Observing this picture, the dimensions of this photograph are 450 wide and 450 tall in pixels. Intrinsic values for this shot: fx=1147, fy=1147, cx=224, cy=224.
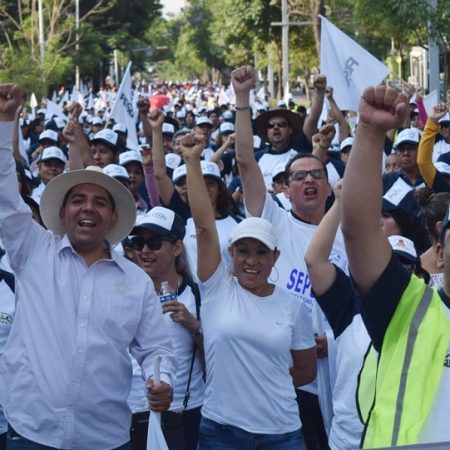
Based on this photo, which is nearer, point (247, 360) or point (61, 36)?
point (247, 360)

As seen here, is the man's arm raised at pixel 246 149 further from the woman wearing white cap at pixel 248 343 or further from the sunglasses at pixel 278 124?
the sunglasses at pixel 278 124

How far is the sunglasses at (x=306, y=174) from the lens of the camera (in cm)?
639

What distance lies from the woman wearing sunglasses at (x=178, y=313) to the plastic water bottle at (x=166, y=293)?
0.03 metres

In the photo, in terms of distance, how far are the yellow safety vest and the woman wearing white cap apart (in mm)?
1976

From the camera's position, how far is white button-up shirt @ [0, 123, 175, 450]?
4363 mm

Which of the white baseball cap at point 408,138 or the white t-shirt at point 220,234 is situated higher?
the white baseball cap at point 408,138

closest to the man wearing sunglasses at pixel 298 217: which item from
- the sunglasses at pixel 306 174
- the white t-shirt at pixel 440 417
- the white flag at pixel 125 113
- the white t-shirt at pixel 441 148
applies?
the sunglasses at pixel 306 174

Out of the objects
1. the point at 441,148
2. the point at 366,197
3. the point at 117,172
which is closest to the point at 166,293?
the point at 366,197

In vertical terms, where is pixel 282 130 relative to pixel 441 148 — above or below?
above

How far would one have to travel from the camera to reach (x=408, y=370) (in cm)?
295

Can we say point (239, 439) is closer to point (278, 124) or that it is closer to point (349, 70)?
point (278, 124)

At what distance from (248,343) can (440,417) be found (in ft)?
7.07

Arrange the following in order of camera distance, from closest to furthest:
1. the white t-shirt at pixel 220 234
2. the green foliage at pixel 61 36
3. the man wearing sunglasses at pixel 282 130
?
the white t-shirt at pixel 220 234 < the man wearing sunglasses at pixel 282 130 < the green foliage at pixel 61 36

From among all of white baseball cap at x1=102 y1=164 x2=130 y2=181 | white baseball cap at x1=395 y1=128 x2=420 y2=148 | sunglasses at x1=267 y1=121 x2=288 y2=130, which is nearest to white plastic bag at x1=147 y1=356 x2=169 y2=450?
white baseball cap at x1=102 y1=164 x2=130 y2=181
